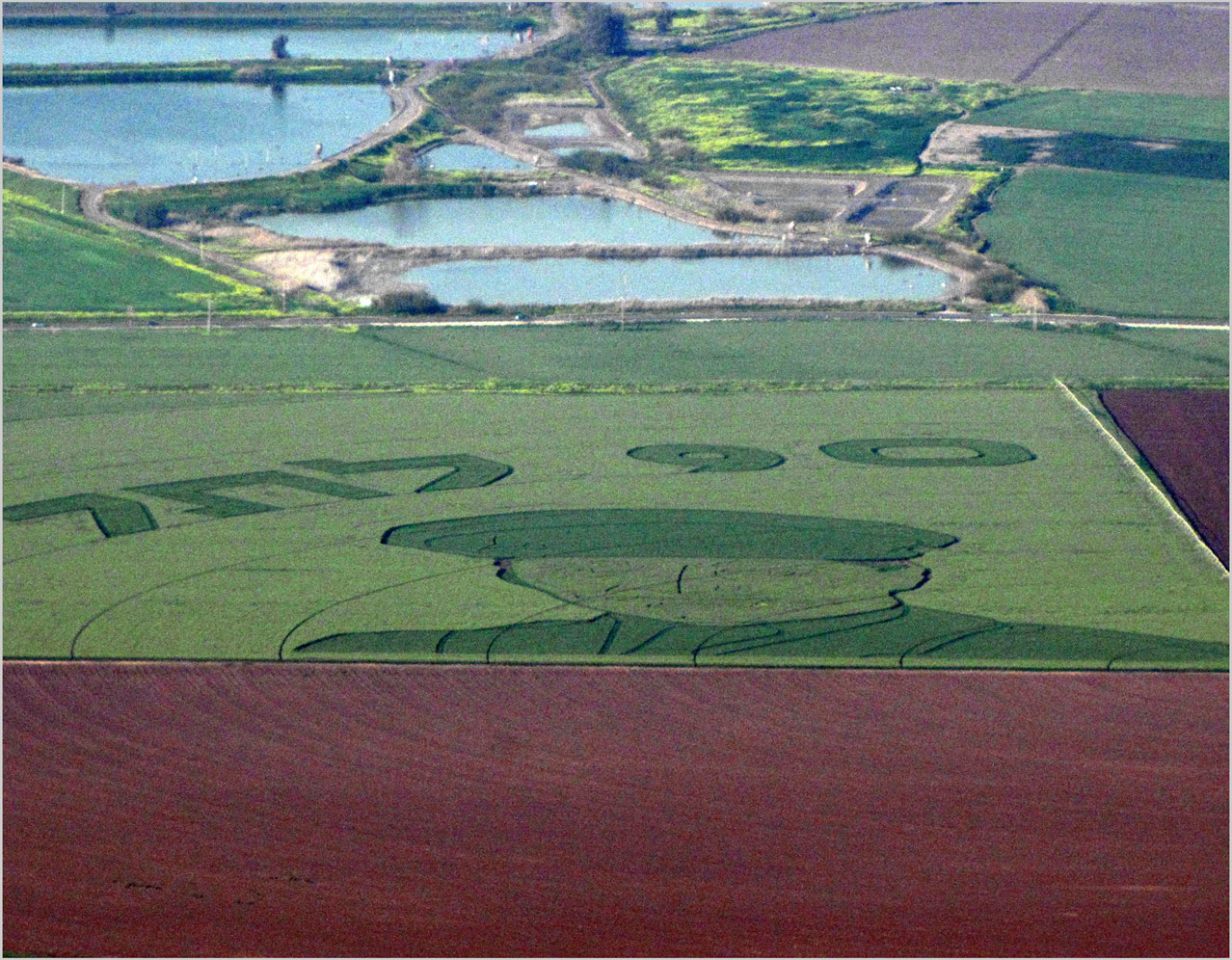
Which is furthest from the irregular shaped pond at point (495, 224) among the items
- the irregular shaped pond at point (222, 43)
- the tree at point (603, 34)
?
the irregular shaped pond at point (222, 43)

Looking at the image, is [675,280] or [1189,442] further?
[675,280]

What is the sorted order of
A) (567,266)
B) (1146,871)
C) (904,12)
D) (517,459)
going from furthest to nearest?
1. (904,12)
2. (567,266)
3. (517,459)
4. (1146,871)

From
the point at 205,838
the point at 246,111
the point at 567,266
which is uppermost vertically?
the point at 246,111

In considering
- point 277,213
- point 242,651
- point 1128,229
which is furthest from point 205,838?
point 1128,229

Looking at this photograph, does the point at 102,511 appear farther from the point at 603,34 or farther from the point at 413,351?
the point at 603,34

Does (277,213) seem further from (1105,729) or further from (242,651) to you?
(1105,729)

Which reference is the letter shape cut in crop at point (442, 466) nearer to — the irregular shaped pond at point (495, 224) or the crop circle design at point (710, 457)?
A: the crop circle design at point (710, 457)

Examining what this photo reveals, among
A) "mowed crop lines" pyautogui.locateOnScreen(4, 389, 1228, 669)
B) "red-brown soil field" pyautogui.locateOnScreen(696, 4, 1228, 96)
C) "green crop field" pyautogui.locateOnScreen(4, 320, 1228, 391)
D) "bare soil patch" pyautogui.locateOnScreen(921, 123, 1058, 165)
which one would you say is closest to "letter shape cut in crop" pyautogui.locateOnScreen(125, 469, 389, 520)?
"mowed crop lines" pyautogui.locateOnScreen(4, 389, 1228, 669)

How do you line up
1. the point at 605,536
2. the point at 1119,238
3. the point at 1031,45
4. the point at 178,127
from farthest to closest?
the point at 1031,45
the point at 178,127
the point at 1119,238
the point at 605,536

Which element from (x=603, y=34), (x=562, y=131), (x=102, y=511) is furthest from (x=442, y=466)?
(x=603, y=34)
